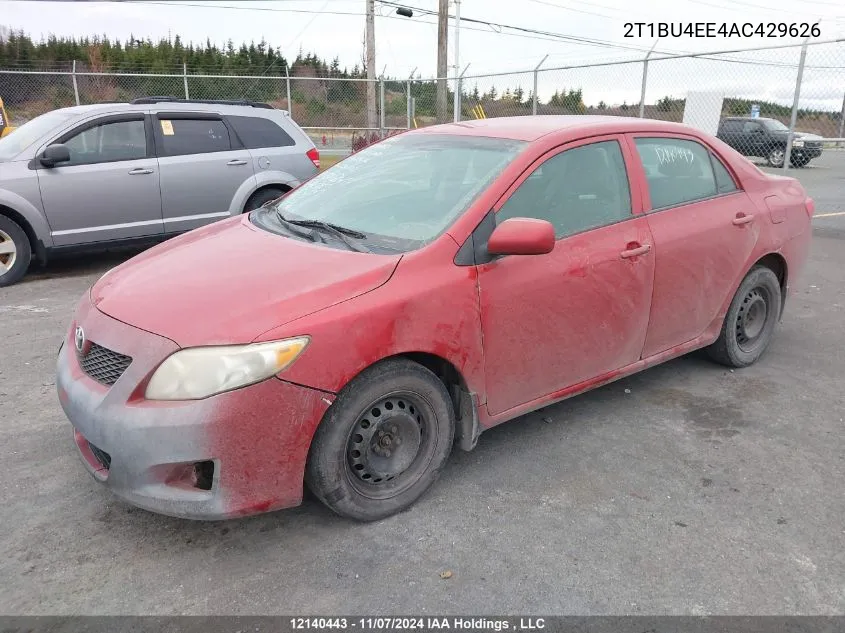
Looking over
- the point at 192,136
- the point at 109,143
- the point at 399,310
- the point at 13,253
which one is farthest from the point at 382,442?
the point at 192,136

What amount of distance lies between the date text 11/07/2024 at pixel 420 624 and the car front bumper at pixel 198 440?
1.53 ft

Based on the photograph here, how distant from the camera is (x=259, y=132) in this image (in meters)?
8.00

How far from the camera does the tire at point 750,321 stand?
4395mm

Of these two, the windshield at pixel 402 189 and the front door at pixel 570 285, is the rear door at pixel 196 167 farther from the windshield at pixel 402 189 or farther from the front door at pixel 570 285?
the front door at pixel 570 285

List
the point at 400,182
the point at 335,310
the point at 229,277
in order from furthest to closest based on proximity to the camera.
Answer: the point at 400,182, the point at 229,277, the point at 335,310

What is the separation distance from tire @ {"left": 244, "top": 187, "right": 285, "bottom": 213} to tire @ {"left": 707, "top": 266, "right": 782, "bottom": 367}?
534cm

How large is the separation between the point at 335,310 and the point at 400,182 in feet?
3.88

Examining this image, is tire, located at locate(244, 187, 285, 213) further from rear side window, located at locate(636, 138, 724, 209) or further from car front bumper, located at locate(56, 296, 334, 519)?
car front bumper, located at locate(56, 296, 334, 519)

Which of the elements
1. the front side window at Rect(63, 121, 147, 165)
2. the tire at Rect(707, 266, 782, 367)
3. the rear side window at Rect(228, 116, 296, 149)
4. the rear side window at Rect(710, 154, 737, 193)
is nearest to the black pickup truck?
the rear side window at Rect(228, 116, 296, 149)

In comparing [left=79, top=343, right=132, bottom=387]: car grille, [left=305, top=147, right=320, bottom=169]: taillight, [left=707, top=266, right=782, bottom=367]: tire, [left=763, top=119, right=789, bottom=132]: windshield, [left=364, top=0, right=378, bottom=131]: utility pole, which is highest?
[left=364, top=0, right=378, bottom=131]: utility pole

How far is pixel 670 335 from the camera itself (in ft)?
13.0

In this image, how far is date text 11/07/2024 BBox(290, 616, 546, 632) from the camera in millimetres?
2311

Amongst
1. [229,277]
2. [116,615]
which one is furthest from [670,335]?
[116,615]

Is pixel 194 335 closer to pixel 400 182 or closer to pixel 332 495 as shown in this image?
pixel 332 495
